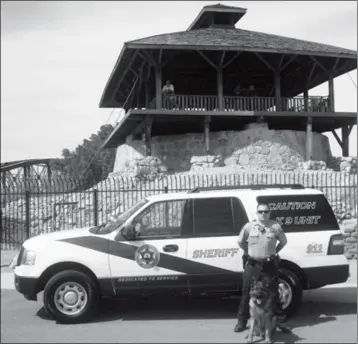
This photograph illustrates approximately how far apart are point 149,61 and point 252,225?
1454cm

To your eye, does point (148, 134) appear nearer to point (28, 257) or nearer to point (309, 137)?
point (309, 137)

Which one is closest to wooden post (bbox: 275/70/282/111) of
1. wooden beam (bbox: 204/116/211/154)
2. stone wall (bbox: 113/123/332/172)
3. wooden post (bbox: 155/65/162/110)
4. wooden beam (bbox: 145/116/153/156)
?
stone wall (bbox: 113/123/332/172)

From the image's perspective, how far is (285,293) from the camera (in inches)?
265

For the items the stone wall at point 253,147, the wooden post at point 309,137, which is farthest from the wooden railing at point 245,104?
the stone wall at point 253,147

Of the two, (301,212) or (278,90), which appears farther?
(278,90)

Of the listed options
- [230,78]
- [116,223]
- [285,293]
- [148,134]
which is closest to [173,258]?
[116,223]

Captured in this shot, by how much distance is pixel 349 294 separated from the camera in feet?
28.3

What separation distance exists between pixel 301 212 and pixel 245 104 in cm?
1613

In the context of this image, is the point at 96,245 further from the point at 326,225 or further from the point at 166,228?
the point at 326,225

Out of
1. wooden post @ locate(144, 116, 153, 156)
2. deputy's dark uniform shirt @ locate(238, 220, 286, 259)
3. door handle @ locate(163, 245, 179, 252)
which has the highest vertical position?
wooden post @ locate(144, 116, 153, 156)

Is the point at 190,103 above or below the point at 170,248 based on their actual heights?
above

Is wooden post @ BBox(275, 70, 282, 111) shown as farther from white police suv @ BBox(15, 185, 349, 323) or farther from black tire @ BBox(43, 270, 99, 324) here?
black tire @ BBox(43, 270, 99, 324)

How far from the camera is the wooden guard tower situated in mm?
19297

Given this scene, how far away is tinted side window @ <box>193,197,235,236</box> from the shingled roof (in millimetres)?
11810
